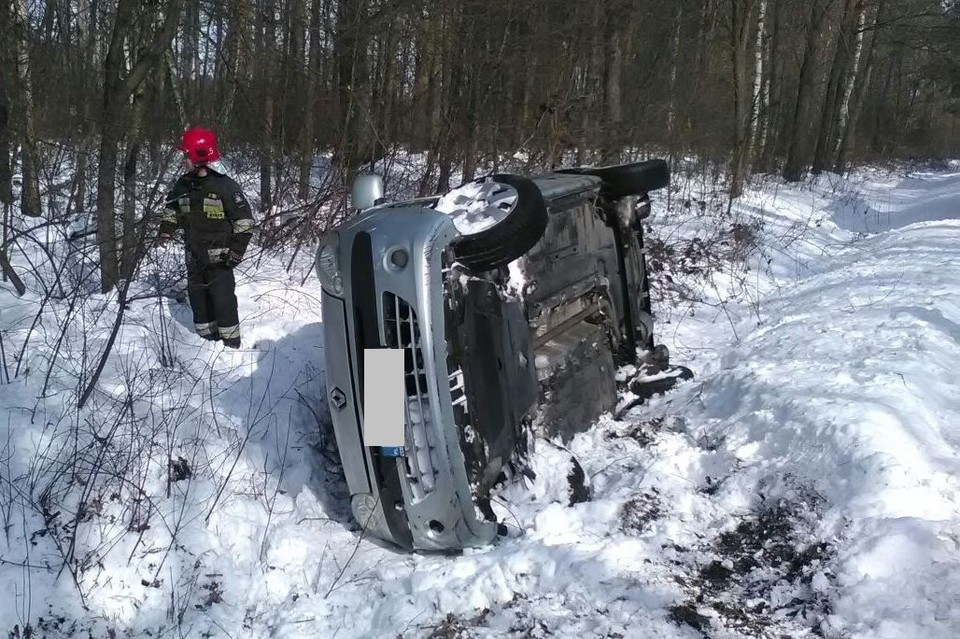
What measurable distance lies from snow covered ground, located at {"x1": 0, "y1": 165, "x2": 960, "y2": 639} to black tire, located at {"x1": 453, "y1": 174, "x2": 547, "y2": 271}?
101 centimetres

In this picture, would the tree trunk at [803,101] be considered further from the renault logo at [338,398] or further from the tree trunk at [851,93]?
the renault logo at [338,398]

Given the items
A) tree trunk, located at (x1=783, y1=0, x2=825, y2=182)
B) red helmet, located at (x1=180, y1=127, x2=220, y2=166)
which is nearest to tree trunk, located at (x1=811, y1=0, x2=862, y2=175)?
tree trunk, located at (x1=783, y1=0, x2=825, y2=182)

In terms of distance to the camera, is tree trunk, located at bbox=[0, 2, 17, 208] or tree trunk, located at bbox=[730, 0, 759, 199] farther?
tree trunk, located at bbox=[730, 0, 759, 199]

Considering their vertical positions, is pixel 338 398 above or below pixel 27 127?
below

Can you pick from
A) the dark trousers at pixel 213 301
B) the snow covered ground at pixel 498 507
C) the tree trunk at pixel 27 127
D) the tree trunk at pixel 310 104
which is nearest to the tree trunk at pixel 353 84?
the tree trunk at pixel 310 104

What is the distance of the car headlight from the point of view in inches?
124

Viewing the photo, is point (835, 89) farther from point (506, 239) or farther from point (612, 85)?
point (506, 239)

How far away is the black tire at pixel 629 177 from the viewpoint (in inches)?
191

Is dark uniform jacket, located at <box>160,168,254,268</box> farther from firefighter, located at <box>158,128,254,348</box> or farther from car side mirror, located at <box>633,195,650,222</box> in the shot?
car side mirror, located at <box>633,195,650,222</box>

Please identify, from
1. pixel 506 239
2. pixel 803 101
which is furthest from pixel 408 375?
pixel 803 101

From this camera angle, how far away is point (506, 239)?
318 cm

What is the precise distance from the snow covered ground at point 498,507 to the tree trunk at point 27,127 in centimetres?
63

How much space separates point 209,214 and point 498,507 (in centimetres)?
302

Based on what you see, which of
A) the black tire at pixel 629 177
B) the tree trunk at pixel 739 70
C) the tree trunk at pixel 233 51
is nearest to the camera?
the black tire at pixel 629 177
